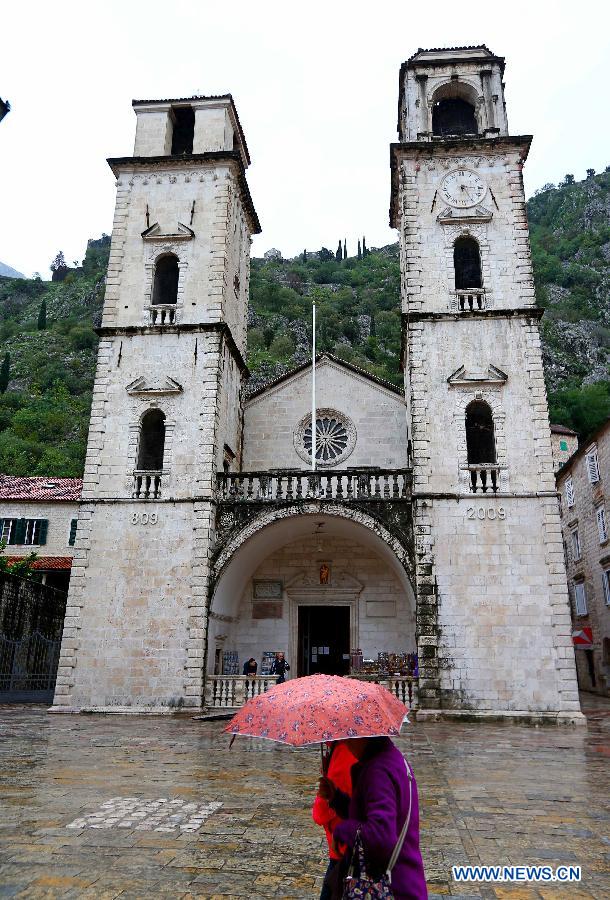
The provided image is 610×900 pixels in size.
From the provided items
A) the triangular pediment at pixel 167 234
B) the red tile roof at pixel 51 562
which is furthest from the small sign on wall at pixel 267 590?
the triangular pediment at pixel 167 234

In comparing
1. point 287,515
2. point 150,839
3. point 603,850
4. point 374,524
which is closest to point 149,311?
point 287,515

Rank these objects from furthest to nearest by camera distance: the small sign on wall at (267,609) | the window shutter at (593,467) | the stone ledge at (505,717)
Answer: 1. the window shutter at (593,467)
2. the small sign on wall at (267,609)
3. the stone ledge at (505,717)

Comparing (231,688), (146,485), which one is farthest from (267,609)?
(146,485)

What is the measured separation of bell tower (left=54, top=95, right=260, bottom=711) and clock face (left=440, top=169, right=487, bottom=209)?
19.5ft

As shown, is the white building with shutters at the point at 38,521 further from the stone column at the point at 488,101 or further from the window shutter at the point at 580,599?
the stone column at the point at 488,101

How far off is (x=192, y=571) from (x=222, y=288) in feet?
24.5

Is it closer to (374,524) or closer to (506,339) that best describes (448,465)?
(374,524)

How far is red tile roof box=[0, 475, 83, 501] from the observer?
28.9 meters

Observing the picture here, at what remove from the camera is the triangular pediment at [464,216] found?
18.1 m

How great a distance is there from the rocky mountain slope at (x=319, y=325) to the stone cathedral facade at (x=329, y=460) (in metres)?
28.6

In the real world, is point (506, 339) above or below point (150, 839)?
above

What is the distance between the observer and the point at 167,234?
1869 cm

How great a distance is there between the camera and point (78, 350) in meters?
65.8

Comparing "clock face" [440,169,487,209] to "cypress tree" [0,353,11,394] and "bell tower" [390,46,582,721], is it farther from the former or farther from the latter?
"cypress tree" [0,353,11,394]
